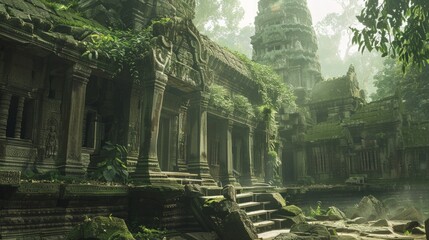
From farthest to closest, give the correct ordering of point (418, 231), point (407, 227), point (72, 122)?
point (407, 227) < point (418, 231) < point (72, 122)

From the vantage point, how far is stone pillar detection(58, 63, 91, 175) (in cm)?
768

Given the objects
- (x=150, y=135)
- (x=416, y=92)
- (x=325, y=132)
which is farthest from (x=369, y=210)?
(x=416, y=92)

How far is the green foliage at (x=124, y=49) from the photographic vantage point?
8.45 m

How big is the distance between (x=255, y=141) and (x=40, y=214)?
11.6 meters

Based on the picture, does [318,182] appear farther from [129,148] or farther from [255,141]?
[129,148]

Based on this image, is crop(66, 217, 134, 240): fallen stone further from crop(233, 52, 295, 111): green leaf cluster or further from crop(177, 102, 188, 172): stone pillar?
crop(233, 52, 295, 111): green leaf cluster

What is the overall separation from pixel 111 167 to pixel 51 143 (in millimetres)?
1644

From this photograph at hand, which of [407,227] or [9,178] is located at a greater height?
[9,178]

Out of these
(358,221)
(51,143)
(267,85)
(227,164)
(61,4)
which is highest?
(61,4)

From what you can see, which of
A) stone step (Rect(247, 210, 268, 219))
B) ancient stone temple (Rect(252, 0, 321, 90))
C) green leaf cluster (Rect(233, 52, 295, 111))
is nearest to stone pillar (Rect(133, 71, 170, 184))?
stone step (Rect(247, 210, 268, 219))

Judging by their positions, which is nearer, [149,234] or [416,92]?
[149,234]

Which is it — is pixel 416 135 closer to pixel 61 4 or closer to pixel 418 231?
pixel 418 231

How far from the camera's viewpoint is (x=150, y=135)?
8219 millimetres

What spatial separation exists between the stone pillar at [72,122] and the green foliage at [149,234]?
2023mm
